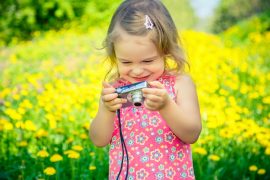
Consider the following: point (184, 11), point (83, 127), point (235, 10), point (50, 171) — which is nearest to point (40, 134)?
point (83, 127)

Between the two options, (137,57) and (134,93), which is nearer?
(134,93)

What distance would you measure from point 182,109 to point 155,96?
24cm

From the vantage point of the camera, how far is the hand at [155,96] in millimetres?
1351

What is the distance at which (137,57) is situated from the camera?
4.83 feet

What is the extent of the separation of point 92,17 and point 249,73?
753 cm

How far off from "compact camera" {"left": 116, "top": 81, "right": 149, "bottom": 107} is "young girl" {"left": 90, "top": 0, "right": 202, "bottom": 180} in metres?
0.03

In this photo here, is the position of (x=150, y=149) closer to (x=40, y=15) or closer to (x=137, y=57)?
(x=137, y=57)

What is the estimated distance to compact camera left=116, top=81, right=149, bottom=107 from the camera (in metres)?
1.34

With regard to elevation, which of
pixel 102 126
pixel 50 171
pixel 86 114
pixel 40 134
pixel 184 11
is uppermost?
pixel 184 11

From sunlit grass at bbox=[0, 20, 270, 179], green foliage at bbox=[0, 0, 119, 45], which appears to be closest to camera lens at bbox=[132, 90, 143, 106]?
sunlit grass at bbox=[0, 20, 270, 179]

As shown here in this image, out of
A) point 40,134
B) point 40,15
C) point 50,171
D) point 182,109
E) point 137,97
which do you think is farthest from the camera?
point 40,15

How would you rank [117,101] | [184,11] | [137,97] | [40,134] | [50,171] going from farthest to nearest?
[184,11]
[40,134]
[50,171]
[117,101]
[137,97]

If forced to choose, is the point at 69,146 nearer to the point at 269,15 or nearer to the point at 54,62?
the point at 54,62

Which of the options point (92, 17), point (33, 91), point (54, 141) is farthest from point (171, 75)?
point (92, 17)
